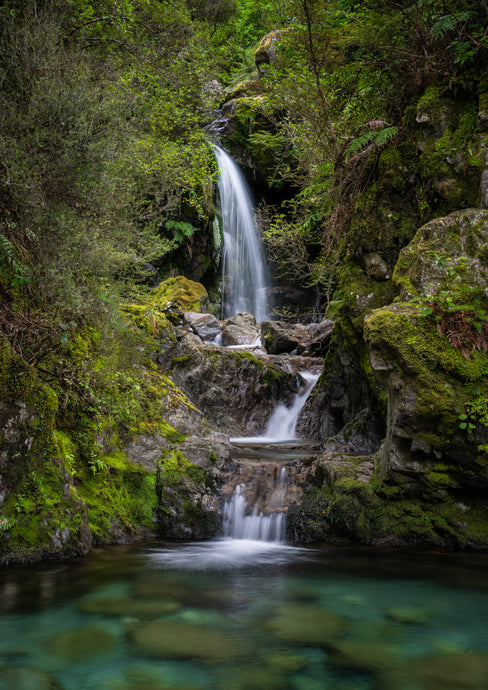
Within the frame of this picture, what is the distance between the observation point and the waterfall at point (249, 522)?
238 inches

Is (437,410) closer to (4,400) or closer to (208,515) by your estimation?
(208,515)

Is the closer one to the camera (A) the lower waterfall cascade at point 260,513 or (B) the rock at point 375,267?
(A) the lower waterfall cascade at point 260,513

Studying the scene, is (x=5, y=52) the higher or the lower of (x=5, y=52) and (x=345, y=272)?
the higher

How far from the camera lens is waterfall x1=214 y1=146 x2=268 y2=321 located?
20.8m

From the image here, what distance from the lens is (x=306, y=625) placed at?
362 centimetres

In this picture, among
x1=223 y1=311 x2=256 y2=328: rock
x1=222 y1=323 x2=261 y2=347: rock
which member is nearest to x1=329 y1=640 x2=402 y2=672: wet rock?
x1=222 y1=323 x2=261 y2=347: rock

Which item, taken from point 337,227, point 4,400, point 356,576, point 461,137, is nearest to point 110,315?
point 4,400

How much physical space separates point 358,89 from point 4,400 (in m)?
6.65

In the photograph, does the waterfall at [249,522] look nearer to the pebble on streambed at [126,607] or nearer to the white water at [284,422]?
the pebble on streambed at [126,607]

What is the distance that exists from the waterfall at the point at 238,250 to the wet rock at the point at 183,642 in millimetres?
17438

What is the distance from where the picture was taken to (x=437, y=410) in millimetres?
4949

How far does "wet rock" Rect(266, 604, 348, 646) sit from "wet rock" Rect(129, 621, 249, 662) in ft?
1.29

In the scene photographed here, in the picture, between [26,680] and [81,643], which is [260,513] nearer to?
[81,643]

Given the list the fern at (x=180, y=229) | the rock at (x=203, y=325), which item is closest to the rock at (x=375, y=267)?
the rock at (x=203, y=325)
